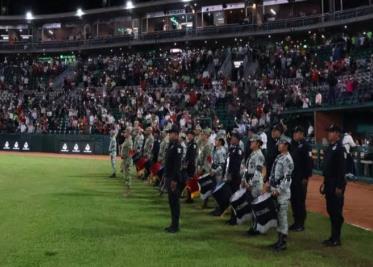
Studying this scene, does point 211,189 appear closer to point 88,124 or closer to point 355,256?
point 355,256

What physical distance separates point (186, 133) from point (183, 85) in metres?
20.7

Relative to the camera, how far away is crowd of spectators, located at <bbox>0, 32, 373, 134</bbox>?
29391mm

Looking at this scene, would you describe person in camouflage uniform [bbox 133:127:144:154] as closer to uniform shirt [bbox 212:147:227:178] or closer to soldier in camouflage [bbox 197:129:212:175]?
soldier in camouflage [bbox 197:129:212:175]

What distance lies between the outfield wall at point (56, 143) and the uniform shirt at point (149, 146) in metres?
17.9

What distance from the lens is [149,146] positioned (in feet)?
60.0

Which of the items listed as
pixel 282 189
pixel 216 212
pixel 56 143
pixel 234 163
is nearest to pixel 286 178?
pixel 282 189

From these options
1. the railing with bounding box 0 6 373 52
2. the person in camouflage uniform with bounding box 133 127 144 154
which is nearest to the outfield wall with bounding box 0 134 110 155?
the railing with bounding box 0 6 373 52

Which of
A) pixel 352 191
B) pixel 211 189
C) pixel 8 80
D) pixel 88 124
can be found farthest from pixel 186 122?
pixel 8 80

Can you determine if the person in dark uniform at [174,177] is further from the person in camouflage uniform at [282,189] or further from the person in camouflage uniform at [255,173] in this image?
the person in camouflage uniform at [282,189]

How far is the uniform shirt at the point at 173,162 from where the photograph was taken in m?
10.7

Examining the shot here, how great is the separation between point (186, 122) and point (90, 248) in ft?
69.8

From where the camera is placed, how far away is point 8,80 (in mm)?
52219

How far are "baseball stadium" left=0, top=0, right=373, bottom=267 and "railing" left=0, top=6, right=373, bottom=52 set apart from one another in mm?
131

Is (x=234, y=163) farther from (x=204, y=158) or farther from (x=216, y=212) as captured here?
(x=204, y=158)
